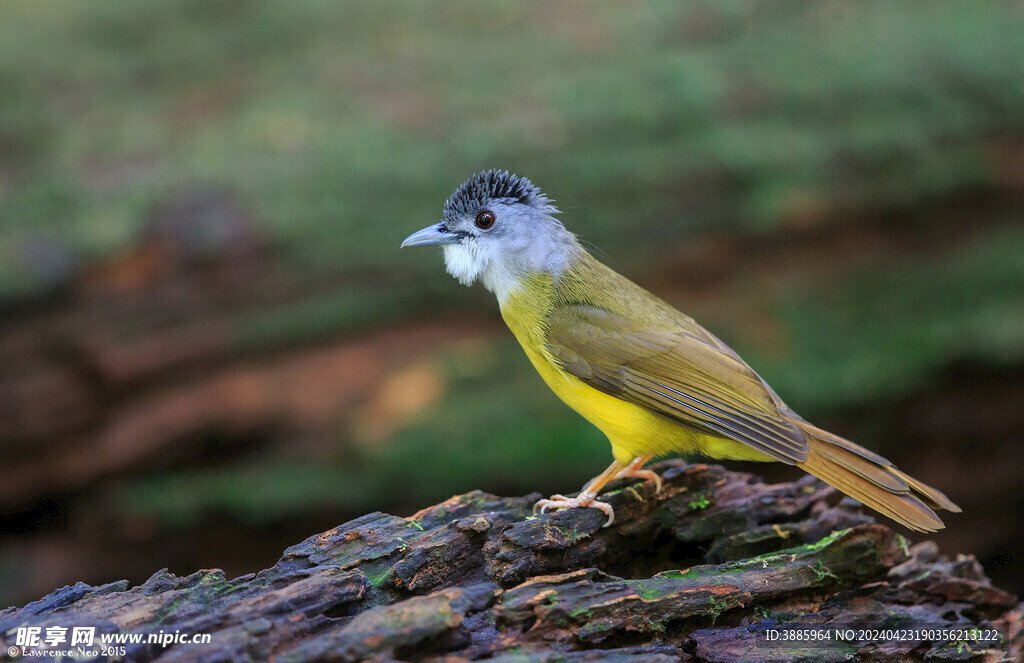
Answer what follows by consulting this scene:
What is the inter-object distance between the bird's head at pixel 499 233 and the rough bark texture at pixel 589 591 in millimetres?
1143

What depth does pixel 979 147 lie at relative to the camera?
629cm

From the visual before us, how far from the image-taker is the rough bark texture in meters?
2.72

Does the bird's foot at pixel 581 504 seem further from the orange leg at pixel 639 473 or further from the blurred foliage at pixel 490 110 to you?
the blurred foliage at pixel 490 110

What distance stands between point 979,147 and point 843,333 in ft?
5.76

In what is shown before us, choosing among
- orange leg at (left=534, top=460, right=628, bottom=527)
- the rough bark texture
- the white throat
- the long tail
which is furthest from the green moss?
the white throat

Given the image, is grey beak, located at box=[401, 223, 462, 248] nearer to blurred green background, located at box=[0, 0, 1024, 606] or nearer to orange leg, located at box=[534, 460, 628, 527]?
orange leg, located at box=[534, 460, 628, 527]

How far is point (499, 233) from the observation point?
4281mm

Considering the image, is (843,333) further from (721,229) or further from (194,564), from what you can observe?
(194,564)

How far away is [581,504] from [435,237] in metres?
1.54

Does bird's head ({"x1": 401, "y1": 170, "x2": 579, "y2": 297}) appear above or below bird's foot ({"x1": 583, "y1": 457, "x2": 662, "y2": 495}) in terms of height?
above

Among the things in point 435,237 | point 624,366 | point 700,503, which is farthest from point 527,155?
point 700,503

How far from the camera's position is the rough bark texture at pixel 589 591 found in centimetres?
272

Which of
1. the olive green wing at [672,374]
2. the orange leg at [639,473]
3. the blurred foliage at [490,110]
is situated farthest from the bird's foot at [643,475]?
the blurred foliage at [490,110]

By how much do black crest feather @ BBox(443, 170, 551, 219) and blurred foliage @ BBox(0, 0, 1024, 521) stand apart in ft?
5.27
